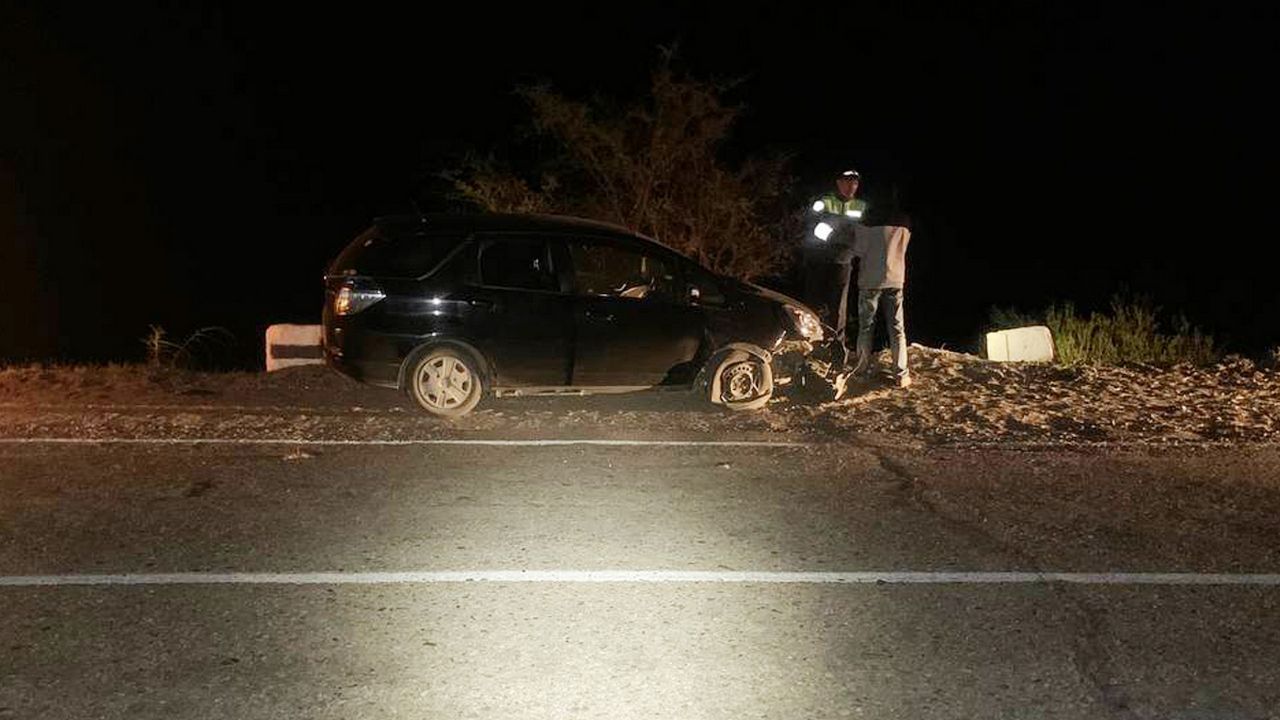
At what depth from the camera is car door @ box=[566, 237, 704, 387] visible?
36.1 ft

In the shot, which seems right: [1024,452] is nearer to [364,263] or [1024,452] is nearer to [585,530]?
[585,530]

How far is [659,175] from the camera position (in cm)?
1568

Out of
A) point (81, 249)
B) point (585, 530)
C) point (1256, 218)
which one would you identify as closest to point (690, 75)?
point (585, 530)

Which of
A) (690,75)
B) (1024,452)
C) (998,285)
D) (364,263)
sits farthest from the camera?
(998,285)

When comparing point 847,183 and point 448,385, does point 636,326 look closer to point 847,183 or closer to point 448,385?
point 448,385

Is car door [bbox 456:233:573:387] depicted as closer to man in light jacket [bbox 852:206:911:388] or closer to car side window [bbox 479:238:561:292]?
car side window [bbox 479:238:561:292]

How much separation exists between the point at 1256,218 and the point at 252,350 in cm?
2844

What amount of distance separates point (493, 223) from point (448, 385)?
1385mm

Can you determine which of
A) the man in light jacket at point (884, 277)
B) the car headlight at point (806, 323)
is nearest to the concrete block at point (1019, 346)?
the man in light jacket at point (884, 277)

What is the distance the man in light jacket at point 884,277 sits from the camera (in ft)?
40.3

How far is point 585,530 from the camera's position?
7254 millimetres

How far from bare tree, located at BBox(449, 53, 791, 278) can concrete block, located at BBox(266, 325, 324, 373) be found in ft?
8.33

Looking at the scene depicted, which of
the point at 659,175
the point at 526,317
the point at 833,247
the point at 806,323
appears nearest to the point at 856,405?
the point at 806,323

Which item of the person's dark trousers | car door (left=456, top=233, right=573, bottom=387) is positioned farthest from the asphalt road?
the person's dark trousers
